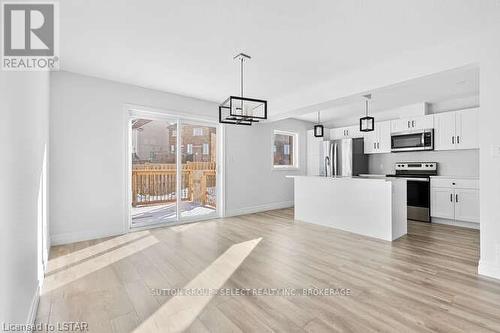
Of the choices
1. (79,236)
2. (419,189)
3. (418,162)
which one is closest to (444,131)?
(418,162)

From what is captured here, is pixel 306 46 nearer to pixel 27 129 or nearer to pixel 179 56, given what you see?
pixel 179 56

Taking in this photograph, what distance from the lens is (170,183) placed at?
194 inches

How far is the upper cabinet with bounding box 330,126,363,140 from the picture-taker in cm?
654

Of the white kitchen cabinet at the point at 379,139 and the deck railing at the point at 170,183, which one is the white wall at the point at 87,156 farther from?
the white kitchen cabinet at the point at 379,139

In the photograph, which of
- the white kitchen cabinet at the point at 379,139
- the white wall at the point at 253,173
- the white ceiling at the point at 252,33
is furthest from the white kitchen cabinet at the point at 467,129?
the white wall at the point at 253,173

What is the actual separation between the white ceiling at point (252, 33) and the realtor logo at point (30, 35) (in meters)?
0.13

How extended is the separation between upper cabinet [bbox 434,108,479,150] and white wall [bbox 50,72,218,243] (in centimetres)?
585

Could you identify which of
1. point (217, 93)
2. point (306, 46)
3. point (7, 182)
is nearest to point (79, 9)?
point (7, 182)

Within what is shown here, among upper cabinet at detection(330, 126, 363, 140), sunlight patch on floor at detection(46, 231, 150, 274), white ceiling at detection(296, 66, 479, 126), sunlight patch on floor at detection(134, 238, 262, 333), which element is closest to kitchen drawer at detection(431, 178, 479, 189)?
white ceiling at detection(296, 66, 479, 126)

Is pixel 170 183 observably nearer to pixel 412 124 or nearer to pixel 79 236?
pixel 79 236

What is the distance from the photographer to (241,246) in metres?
3.62

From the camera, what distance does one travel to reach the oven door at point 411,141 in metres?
5.17

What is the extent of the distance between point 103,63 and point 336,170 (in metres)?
5.72

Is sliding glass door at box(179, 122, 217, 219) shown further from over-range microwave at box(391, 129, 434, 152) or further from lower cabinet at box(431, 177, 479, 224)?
lower cabinet at box(431, 177, 479, 224)
